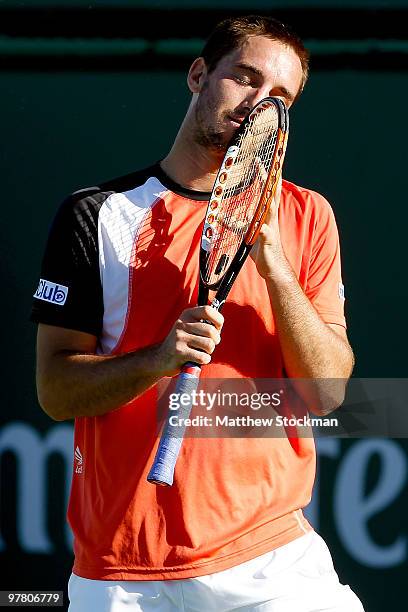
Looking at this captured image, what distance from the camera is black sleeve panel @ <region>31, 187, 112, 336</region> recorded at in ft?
9.35

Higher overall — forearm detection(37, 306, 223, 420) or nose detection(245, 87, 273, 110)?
nose detection(245, 87, 273, 110)

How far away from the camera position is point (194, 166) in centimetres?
300

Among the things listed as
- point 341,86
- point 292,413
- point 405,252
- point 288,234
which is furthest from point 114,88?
point 292,413

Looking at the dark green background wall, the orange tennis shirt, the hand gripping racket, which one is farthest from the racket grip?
the dark green background wall

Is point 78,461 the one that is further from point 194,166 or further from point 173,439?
point 194,166

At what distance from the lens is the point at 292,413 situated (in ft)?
9.30

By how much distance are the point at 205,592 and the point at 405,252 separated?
1578 mm

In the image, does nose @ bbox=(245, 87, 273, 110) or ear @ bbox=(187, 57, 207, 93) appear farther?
ear @ bbox=(187, 57, 207, 93)

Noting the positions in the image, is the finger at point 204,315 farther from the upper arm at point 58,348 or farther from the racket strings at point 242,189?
the upper arm at point 58,348

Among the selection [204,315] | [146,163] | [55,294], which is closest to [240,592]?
[204,315]

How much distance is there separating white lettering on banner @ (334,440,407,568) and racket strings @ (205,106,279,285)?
4.23ft

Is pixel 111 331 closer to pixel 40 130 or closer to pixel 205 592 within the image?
pixel 205 592

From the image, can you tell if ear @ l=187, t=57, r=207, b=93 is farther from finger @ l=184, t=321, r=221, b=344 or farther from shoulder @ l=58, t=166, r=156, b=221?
finger @ l=184, t=321, r=221, b=344

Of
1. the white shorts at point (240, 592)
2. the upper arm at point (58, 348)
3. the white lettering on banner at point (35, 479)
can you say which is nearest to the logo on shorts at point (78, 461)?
the upper arm at point (58, 348)
